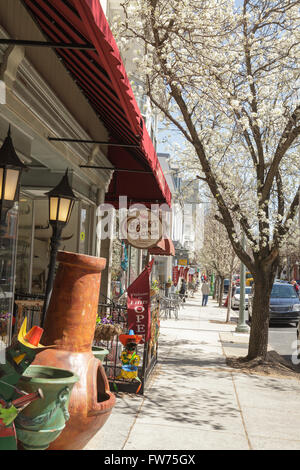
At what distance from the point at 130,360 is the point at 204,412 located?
139cm

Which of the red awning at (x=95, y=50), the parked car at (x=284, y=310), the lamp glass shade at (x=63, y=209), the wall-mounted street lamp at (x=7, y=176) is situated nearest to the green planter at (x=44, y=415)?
the wall-mounted street lamp at (x=7, y=176)

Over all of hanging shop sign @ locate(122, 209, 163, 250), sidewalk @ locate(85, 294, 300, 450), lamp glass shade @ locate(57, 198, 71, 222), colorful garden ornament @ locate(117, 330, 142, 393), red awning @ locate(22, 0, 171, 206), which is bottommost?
sidewalk @ locate(85, 294, 300, 450)

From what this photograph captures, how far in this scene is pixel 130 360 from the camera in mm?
7422

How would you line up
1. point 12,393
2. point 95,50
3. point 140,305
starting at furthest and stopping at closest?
point 140,305 < point 95,50 < point 12,393

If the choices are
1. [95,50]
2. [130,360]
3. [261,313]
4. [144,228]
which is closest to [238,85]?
[144,228]

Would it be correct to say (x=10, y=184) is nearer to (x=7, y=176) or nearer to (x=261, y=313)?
(x=7, y=176)

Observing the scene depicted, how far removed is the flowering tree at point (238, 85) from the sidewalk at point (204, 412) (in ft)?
6.68

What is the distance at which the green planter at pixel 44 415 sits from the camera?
2924 millimetres

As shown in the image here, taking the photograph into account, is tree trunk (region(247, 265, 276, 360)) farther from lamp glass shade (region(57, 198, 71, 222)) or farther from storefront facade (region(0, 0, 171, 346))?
lamp glass shade (region(57, 198, 71, 222))

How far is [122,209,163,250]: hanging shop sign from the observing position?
10.5 metres

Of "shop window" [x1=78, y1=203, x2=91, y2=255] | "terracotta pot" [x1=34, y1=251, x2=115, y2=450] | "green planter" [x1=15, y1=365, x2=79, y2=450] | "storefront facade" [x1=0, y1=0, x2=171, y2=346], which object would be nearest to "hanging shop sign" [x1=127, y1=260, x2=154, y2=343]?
"storefront facade" [x1=0, y1=0, x2=171, y2=346]

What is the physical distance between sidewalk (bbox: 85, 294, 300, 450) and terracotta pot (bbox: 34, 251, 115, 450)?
56.3 inches
